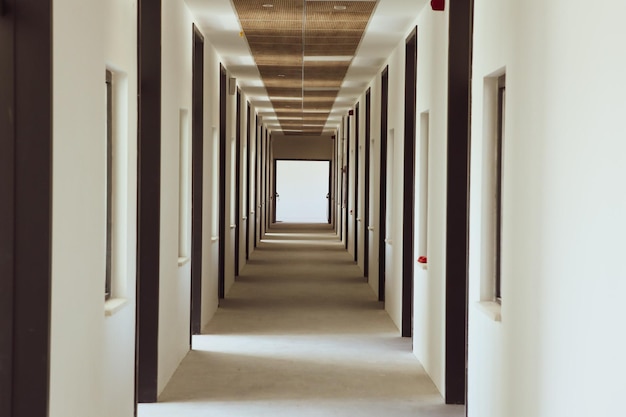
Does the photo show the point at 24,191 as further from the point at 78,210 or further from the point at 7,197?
the point at 78,210

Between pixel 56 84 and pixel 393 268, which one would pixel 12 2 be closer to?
pixel 56 84

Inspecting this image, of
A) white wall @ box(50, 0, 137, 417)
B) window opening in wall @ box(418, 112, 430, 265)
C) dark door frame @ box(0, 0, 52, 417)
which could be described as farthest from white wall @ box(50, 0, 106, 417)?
window opening in wall @ box(418, 112, 430, 265)

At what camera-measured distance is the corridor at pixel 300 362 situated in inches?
267

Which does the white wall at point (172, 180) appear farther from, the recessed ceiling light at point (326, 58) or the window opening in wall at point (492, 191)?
the recessed ceiling light at point (326, 58)

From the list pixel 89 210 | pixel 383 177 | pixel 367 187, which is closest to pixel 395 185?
pixel 383 177

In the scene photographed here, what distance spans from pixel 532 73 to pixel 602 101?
1.14 metres

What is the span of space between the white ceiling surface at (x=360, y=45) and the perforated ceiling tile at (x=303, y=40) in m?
0.10

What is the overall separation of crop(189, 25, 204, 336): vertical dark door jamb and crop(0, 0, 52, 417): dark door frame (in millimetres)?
5739

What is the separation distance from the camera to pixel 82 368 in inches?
176

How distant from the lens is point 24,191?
12.2 ft

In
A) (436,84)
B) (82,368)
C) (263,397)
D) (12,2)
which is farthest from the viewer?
(436,84)

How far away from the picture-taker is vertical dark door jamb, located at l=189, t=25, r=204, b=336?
9.65m

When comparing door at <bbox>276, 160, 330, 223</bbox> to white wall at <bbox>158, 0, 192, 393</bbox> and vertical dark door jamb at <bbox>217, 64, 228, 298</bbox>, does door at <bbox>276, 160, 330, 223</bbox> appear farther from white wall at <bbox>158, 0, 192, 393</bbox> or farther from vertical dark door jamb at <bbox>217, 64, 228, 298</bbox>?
white wall at <bbox>158, 0, 192, 393</bbox>

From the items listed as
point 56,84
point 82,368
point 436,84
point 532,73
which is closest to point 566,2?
point 532,73
